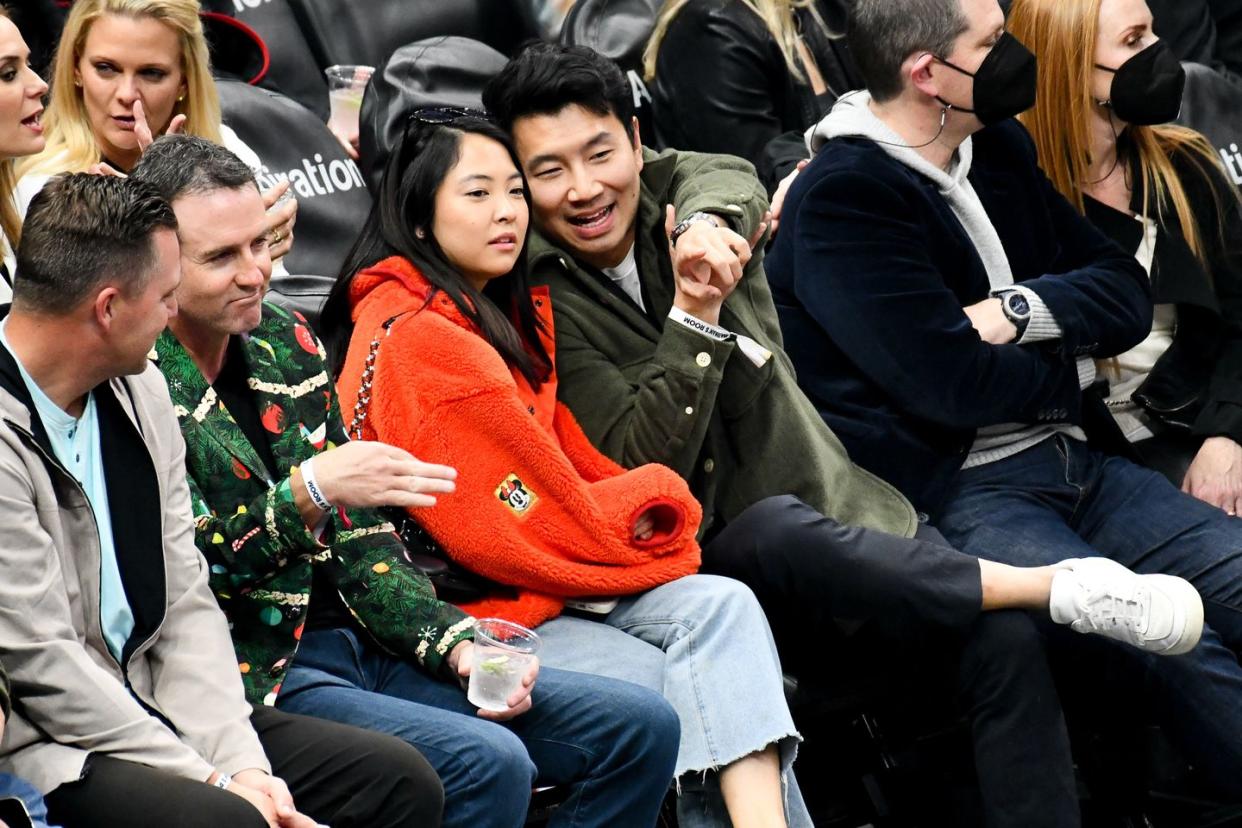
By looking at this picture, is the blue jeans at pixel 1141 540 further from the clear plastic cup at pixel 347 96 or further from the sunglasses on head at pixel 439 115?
the clear plastic cup at pixel 347 96

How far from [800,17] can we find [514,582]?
2.20 metres

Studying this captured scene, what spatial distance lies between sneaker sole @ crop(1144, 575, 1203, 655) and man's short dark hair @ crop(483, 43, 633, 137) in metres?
1.39

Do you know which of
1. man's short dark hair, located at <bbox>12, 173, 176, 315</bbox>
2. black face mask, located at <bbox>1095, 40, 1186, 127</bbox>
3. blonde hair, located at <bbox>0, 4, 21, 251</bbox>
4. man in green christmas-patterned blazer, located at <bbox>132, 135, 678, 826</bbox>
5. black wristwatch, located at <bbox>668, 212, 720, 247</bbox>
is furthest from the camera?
black face mask, located at <bbox>1095, 40, 1186, 127</bbox>

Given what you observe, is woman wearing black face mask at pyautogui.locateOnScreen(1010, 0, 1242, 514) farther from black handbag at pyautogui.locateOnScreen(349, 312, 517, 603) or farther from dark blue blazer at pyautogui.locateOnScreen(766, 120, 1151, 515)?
black handbag at pyautogui.locateOnScreen(349, 312, 517, 603)

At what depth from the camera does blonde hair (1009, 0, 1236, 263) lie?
4.23m

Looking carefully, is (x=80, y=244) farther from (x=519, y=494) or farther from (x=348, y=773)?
(x=519, y=494)

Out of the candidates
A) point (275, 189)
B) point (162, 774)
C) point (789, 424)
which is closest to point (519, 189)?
point (275, 189)

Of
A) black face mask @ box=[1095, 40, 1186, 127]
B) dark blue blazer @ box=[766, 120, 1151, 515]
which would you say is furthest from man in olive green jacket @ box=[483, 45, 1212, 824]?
black face mask @ box=[1095, 40, 1186, 127]

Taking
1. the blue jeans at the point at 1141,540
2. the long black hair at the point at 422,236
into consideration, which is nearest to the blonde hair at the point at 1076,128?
the blue jeans at the point at 1141,540

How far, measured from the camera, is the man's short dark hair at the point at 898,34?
386 cm

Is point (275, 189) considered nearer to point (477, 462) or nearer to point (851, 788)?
point (477, 462)

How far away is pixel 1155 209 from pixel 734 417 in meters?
1.36

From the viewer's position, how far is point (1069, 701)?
12.5ft

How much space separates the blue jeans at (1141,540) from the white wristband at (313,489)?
4.94 feet
